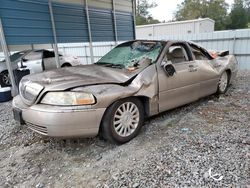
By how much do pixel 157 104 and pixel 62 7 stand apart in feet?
13.8

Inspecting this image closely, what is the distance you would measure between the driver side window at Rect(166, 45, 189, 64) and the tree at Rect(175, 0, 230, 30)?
123 ft

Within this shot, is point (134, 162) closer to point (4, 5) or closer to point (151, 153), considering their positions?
point (151, 153)

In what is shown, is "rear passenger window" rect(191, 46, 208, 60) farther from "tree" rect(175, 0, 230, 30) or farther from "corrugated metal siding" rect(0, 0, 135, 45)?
"tree" rect(175, 0, 230, 30)

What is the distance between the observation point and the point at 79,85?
2.58 m

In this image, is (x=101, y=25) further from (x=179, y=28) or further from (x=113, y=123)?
(x=179, y=28)

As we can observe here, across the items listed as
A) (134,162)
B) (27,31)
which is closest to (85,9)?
(27,31)

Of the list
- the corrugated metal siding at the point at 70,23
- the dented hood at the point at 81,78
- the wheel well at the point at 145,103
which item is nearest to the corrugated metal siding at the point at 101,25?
the corrugated metal siding at the point at 70,23

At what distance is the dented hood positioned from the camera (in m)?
2.59

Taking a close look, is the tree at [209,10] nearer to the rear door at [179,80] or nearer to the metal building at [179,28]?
the metal building at [179,28]

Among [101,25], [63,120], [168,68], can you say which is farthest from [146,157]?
[101,25]

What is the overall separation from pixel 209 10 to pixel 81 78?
3993cm

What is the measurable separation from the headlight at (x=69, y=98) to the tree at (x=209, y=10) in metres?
39.5

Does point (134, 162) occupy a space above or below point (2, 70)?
below

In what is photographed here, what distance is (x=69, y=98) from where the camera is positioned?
246 cm
